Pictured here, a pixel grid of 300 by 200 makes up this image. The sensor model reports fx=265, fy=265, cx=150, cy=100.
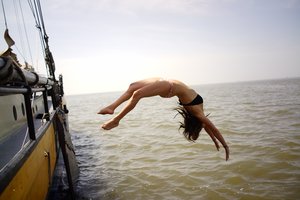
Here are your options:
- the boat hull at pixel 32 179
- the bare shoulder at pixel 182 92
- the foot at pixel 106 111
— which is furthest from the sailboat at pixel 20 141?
the bare shoulder at pixel 182 92

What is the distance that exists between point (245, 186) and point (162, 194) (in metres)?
1.69

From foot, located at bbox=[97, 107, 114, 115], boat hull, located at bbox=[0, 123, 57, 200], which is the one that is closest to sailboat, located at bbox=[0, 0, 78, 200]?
boat hull, located at bbox=[0, 123, 57, 200]

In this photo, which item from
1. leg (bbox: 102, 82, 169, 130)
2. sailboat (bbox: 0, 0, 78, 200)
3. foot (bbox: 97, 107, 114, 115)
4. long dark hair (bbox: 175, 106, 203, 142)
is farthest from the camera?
long dark hair (bbox: 175, 106, 203, 142)

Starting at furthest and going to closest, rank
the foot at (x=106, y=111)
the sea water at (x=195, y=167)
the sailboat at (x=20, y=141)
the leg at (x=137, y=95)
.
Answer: the sea water at (x=195, y=167), the foot at (x=106, y=111), the leg at (x=137, y=95), the sailboat at (x=20, y=141)

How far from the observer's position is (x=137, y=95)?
154 inches

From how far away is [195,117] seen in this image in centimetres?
507

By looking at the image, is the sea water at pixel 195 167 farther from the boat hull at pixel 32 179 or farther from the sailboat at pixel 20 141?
the boat hull at pixel 32 179

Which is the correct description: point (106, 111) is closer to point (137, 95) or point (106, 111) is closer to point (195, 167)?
point (137, 95)

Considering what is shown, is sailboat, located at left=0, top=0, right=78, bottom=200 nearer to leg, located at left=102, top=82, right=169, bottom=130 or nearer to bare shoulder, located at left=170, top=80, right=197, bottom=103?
leg, located at left=102, top=82, right=169, bottom=130

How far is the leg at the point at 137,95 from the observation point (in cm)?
381

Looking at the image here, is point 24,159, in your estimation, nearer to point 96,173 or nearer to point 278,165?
point 96,173

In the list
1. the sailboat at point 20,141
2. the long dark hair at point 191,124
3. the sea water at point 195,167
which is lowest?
the sea water at point 195,167

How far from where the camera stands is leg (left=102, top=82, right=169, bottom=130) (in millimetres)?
3814

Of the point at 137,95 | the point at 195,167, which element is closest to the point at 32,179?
the point at 137,95
